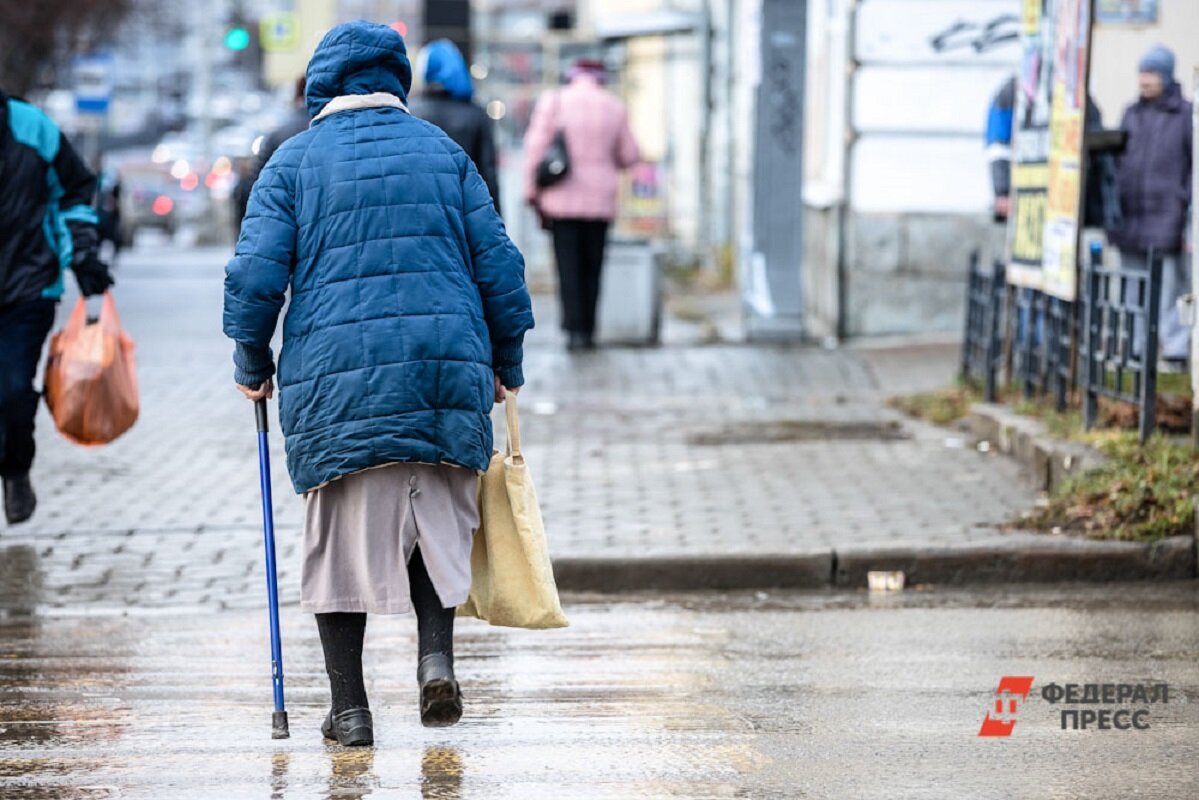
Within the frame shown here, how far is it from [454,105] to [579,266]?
11.2 ft

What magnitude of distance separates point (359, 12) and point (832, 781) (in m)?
82.9

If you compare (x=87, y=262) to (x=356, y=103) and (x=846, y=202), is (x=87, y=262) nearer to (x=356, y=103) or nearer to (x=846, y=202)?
(x=356, y=103)

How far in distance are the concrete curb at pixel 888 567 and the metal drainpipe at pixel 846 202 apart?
26.0 feet

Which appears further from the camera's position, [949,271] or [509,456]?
[949,271]

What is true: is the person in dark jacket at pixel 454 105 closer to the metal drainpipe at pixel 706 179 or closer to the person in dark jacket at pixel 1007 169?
the person in dark jacket at pixel 1007 169

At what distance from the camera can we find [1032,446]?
32.0 ft

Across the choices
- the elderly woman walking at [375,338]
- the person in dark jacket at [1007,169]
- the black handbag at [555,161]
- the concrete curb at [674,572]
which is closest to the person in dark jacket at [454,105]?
the black handbag at [555,161]

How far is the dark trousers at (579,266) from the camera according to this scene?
15.1m

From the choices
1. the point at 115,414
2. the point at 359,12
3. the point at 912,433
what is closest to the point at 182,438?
the point at 115,414

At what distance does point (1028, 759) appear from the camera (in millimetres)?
5332

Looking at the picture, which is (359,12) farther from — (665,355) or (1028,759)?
(1028,759)

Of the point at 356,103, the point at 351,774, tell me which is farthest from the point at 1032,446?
the point at 351,774

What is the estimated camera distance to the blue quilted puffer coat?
5.17 m

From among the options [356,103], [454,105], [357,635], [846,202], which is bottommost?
[357,635]
